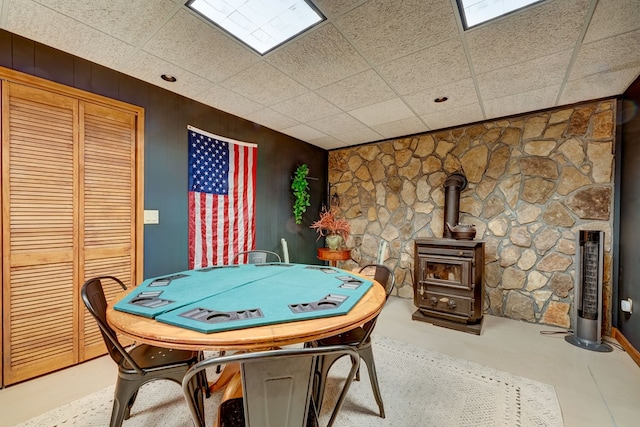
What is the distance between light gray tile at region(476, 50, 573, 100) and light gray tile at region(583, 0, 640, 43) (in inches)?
7.9

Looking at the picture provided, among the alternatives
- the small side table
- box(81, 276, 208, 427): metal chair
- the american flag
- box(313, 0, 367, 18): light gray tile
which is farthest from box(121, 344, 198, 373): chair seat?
the small side table

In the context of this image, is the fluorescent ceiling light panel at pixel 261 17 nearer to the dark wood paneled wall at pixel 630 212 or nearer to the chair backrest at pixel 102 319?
the chair backrest at pixel 102 319

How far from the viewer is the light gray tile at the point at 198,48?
1741 mm

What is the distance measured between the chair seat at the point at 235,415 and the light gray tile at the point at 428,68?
2.29m

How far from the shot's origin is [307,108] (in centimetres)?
303

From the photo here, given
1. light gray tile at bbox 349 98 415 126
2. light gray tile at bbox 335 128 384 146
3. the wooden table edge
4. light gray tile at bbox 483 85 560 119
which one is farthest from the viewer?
light gray tile at bbox 335 128 384 146

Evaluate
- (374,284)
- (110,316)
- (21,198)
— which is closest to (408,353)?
(374,284)

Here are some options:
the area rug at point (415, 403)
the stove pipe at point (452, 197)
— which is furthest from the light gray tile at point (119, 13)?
the stove pipe at point (452, 197)

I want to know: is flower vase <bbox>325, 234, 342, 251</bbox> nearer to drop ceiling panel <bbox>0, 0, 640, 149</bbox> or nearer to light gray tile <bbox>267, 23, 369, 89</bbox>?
drop ceiling panel <bbox>0, 0, 640, 149</bbox>

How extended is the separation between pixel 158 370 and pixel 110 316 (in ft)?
1.13

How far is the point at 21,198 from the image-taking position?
6.33 ft

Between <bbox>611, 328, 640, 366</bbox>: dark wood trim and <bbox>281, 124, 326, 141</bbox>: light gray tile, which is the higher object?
<bbox>281, 124, 326, 141</bbox>: light gray tile

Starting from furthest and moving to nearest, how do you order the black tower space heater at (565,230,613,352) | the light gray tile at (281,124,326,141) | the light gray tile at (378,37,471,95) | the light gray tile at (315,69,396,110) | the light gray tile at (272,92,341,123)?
1. the light gray tile at (281,124,326,141)
2. the light gray tile at (272,92,341,123)
3. the black tower space heater at (565,230,613,352)
4. the light gray tile at (315,69,396,110)
5. the light gray tile at (378,37,471,95)

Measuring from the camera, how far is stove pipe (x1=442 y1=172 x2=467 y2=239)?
11.2 feet
